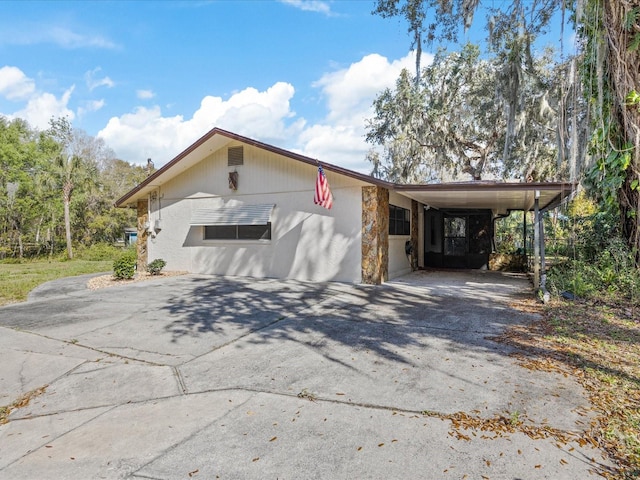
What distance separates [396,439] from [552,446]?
0.98 metres

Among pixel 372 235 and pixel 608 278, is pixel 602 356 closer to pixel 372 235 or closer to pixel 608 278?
pixel 608 278

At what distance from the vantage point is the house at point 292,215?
8.99m

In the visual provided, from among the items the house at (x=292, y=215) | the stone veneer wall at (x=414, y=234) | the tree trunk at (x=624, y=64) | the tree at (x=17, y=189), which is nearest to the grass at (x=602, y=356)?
the tree trunk at (x=624, y=64)

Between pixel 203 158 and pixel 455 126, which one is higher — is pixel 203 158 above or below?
below

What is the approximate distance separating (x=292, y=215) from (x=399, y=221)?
3300 mm

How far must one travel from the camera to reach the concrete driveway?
221cm

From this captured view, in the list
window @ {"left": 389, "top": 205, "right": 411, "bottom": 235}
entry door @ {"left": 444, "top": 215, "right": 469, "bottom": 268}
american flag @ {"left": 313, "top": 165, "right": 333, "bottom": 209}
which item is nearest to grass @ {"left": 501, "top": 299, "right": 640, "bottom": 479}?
window @ {"left": 389, "top": 205, "right": 411, "bottom": 235}

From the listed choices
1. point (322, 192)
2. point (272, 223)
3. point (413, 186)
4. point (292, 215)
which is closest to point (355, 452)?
point (322, 192)

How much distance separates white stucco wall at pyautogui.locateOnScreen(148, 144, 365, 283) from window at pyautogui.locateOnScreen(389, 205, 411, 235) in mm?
1520

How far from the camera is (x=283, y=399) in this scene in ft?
10.1

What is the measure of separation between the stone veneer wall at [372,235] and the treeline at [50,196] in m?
19.4

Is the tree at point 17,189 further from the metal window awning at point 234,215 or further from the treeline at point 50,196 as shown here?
the metal window awning at point 234,215

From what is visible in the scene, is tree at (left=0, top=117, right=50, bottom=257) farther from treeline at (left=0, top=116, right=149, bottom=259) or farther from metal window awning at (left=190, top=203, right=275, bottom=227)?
metal window awning at (left=190, top=203, right=275, bottom=227)

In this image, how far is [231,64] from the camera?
1214cm
